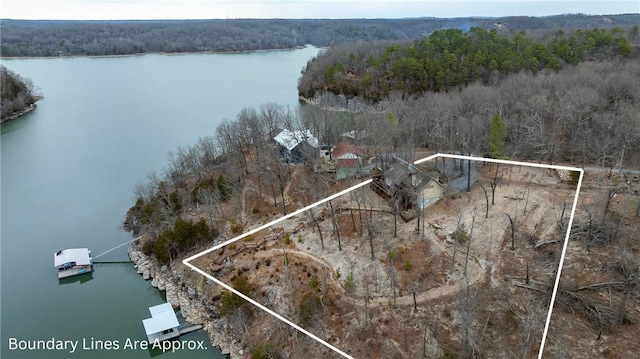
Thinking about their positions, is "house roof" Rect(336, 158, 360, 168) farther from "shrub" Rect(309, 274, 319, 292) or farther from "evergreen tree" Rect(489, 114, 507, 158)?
"shrub" Rect(309, 274, 319, 292)

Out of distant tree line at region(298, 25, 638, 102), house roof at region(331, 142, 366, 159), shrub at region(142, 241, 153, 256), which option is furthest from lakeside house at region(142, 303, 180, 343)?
distant tree line at region(298, 25, 638, 102)

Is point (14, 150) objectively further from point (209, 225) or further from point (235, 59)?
point (235, 59)

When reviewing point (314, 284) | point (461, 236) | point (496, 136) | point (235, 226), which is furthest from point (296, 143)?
point (461, 236)

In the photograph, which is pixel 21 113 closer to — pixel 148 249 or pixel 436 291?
pixel 148 249

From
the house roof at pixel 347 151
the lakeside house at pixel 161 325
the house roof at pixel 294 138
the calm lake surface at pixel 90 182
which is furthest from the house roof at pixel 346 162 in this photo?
the lakeside house at pixel 161 325

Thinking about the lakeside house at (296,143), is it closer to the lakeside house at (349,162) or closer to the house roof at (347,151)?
the house roof at (347,151)
